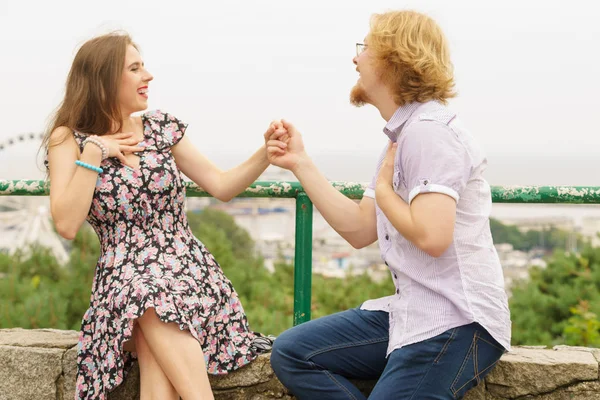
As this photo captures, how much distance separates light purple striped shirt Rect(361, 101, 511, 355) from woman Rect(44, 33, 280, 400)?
2.10 ft

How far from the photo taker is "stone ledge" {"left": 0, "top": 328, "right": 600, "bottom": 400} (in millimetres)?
2574

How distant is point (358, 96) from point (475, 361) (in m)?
0.86

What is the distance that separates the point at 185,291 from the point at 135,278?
0.52ft

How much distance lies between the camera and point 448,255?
2.17m

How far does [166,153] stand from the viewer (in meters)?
2.80

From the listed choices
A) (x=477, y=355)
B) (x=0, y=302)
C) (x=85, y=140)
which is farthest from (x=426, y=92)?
(x=0, y=302)

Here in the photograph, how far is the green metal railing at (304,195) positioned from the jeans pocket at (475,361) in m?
0.60

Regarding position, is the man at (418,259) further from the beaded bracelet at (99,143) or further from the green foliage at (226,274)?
the green foliage at (226,274)

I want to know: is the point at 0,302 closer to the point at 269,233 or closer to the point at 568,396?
the point at 568,396

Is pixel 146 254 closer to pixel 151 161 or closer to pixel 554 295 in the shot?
pixel 151 161

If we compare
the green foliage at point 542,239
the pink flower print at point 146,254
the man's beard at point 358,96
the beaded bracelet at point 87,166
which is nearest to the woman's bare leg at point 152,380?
the pink flower print at point 146,254

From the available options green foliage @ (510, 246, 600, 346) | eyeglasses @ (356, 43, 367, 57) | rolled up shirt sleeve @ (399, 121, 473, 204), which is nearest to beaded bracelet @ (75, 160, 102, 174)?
eyeglasses @ (356, 43, 367, 57)

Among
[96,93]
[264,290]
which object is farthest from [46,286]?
[96,93]

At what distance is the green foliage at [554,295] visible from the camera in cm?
513
